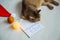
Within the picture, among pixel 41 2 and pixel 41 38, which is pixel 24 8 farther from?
pixel 41 38

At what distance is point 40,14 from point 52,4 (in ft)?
0.97

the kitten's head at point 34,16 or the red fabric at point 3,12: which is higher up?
the kitten's head at point 34,16

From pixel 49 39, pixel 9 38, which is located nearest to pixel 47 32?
pixel 49 39

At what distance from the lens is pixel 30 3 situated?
155 centimetres

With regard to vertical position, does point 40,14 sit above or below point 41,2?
below

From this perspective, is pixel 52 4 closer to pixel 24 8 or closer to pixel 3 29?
pixel 24 8

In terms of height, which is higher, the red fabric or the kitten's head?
the kitten's head

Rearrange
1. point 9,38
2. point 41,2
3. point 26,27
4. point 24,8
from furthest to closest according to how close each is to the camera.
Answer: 1. point 41,2
2. point 24,8
3. point 26,27
4. point 9,38

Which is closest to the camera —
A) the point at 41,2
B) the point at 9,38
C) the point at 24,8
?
the point at 9,38

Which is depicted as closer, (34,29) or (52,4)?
(34,29)

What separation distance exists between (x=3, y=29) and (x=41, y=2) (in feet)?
2.18

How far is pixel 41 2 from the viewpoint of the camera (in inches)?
65.1

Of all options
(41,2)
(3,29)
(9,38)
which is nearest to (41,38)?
(9,38)

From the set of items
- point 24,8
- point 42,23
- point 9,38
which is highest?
point 24,8
